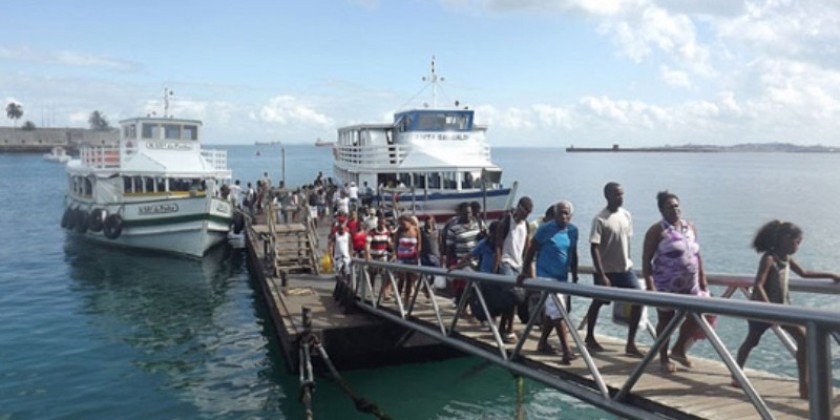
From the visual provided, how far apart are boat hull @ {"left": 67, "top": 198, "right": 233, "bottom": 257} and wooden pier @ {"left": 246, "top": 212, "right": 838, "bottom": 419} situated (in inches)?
157

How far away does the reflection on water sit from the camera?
1138 cm

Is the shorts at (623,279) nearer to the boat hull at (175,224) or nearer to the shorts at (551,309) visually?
the shorts at (551,309)

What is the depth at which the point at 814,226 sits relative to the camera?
36.4 meters

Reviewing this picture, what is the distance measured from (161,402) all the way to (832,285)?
987 centimetres

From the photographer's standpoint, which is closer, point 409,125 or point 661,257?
point 661,257

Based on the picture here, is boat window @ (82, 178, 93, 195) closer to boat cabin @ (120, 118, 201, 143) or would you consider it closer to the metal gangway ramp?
boat cabin @ (120, 118, 201, 143)

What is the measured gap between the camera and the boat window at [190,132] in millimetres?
27750

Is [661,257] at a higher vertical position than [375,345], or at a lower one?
higher

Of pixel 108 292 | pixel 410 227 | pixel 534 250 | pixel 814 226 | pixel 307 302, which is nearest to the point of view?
pixel 534 250

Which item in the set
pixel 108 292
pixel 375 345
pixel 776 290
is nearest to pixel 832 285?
pixel 776 290

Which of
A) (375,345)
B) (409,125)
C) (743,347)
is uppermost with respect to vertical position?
(409,125)

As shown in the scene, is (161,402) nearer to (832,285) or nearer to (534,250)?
(534,250)

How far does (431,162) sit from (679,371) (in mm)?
22985

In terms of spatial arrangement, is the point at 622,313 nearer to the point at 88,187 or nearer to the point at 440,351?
the point at 440,351
